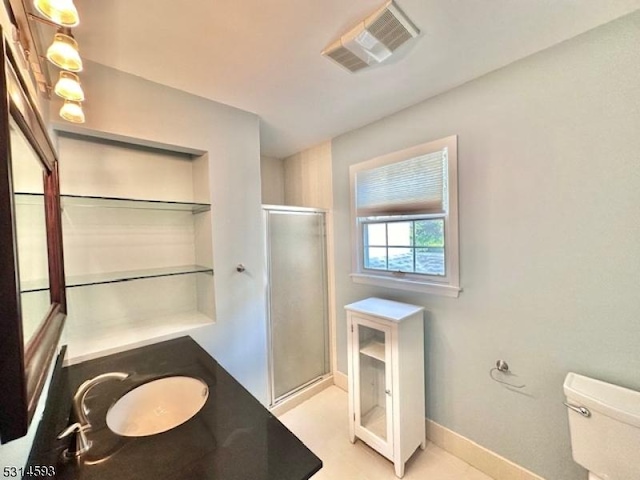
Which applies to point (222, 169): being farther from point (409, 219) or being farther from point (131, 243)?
point (409, 219)

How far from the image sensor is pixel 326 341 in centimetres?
264

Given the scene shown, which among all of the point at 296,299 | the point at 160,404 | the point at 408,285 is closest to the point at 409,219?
the point at 408,285

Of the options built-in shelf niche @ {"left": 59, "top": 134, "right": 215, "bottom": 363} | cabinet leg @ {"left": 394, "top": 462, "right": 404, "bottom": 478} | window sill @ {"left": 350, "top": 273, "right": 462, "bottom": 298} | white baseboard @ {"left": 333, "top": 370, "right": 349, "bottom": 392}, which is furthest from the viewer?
white baseboard @ {"left": 333, "top": 370, "right": 349, "bottom": 392}

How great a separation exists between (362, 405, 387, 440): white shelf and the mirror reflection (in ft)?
6.44

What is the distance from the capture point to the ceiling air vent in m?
1.12

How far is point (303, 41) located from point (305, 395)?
2682 mm

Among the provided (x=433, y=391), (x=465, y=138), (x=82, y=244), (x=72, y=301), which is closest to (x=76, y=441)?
(x=72, y=301)

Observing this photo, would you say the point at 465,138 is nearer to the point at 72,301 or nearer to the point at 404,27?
the point at 404,27

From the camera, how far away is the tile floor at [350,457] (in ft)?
5.40

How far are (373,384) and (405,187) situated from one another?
1.56 meters

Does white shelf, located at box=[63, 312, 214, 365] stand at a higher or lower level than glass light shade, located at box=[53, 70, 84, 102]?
lower

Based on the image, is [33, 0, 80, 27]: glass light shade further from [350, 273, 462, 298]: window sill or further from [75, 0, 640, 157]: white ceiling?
[350, 273, 462, 298]: window sill

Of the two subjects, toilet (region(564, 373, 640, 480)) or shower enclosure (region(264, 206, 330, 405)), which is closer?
toilet (region(564, 373, 640, 480))

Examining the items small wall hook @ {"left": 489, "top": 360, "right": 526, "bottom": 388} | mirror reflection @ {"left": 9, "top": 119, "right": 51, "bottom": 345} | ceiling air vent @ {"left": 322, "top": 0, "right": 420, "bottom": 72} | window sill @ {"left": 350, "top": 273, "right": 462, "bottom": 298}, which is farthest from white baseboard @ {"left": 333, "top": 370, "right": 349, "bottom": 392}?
ceiling air vent @ {"left": 322, "top": 0, "right": 420, "bottom": 72}
